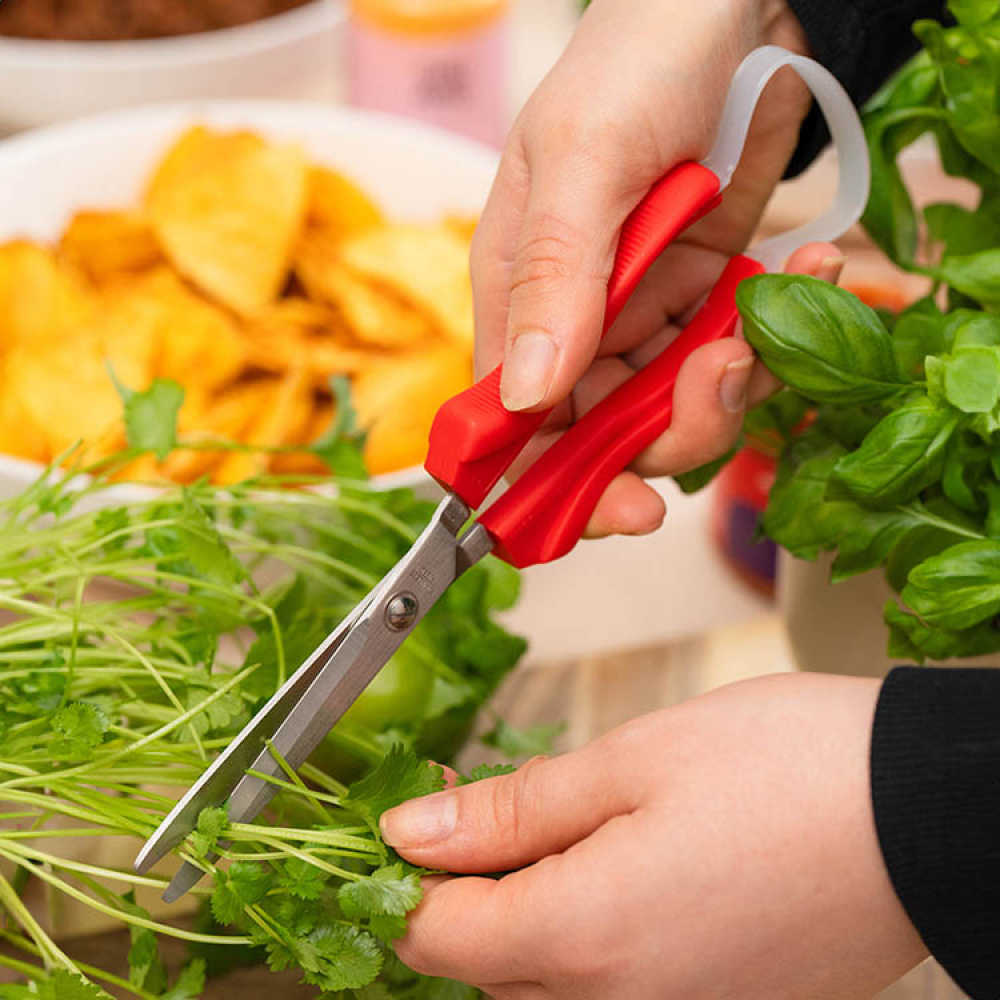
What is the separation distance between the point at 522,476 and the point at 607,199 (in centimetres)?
13

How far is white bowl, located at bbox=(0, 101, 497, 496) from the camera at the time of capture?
45.9 inches

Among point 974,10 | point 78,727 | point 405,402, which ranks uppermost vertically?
point 974,10

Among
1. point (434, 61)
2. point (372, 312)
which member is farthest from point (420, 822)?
point (434, 61)

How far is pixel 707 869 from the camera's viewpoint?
42 centimetres

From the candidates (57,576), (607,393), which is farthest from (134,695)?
(607,393)

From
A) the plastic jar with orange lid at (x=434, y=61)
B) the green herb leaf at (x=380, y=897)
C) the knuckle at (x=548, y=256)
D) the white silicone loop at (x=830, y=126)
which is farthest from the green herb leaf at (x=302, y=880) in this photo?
the plastic jar with orange lid at (x=434, y=61)

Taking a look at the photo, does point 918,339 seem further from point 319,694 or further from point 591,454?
point 319,694

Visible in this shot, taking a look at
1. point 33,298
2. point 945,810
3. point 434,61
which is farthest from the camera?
point 434,61

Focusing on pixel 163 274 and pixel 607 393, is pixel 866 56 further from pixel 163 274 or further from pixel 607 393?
pixel 163 274

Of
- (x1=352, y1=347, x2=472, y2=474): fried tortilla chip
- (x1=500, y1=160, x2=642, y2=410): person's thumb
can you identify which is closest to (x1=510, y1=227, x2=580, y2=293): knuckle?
(x1=500, y1=160, x2=642, y2=410): person's thumb

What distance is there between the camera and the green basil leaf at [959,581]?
48cm

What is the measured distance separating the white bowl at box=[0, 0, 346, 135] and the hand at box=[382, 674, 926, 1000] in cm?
103

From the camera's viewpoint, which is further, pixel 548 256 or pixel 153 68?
pixel 153 68

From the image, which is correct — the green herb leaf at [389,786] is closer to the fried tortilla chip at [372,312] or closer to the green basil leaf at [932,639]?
the green basil leaf at [932,639]
